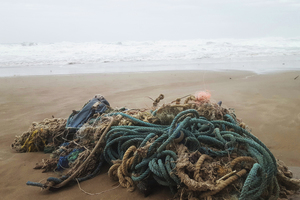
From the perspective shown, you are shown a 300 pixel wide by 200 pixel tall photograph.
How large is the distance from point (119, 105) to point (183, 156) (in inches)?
128

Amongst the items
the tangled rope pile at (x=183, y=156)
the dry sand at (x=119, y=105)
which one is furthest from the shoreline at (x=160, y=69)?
the tangled rope pile at (x=183, y=156)

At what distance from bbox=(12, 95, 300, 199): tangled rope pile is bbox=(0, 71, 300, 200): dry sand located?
161 mm

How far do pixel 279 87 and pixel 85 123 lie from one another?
203 inches

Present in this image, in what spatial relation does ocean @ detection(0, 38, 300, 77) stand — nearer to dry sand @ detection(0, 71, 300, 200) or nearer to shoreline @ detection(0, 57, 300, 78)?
shoreline @ detection(0, 57, 300, 78)

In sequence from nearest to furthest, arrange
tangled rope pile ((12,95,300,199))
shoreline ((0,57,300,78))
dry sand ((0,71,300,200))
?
tangled rope pile ((12,95,300,199)) < dry sand ((0,71,300,200)) < shoreline ((0,57,300,78))

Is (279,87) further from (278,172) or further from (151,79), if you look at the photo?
(278,172)

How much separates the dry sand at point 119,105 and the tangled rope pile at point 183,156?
16cm

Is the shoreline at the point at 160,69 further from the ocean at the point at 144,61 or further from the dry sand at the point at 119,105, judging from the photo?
the dry sand at the point at 119,105

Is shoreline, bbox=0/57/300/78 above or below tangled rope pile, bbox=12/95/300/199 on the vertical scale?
above

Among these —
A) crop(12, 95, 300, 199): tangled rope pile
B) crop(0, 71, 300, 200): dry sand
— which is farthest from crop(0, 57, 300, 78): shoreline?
crop(12, 95, 300, 199): tangled rope pile

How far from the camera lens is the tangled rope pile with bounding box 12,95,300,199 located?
1542mm

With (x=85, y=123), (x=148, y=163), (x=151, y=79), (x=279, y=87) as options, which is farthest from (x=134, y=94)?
(x=148, y=163)

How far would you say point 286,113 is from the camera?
151 inches

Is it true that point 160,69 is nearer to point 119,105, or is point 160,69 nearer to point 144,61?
point 144,61
